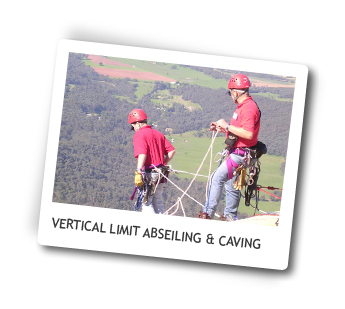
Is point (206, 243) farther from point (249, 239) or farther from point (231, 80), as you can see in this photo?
point (231, 80)

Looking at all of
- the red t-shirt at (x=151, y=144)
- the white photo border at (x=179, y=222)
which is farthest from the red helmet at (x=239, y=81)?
the red t-shirt at (x=151, y=144)

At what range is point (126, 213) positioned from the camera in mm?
6754

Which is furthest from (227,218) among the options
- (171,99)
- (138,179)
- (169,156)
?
(171,99)

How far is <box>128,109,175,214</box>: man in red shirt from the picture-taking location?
6750 mm

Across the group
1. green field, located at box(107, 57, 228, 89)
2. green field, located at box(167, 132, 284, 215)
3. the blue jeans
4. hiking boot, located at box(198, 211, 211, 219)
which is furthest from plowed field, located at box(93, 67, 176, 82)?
hiking boot, located at box(198, 211, 211, 219)

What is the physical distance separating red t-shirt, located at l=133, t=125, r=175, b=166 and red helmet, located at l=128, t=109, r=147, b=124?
0.12m

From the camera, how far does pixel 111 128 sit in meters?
6.95

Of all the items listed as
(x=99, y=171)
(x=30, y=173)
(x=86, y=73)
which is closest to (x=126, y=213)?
(x=99, y=171)

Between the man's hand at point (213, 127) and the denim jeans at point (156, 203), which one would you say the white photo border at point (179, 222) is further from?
the man's hand at point (213, 127)

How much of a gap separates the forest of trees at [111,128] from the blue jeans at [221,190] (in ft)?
0.41

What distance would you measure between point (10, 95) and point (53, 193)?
46.4 inches

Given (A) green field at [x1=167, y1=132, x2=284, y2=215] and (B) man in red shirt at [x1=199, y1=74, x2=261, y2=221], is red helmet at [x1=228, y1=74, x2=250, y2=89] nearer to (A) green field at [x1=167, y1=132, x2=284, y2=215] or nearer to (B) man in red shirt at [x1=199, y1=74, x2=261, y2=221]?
(B) man in red shirt at [x1=199, y1=74, x2=261, y2=221]

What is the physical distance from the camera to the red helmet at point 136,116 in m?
6.83

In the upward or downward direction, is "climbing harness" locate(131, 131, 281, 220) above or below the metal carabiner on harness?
below
